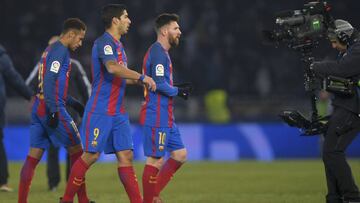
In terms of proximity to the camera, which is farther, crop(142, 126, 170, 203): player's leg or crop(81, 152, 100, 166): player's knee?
crop(142, 126, 170, 203): player's leg

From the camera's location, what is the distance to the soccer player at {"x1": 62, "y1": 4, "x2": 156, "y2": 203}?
856 centimetres

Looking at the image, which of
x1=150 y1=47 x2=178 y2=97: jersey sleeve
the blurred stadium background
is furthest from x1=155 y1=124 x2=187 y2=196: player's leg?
the blurred stadium background

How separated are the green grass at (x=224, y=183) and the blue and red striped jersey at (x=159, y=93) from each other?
1.83 m

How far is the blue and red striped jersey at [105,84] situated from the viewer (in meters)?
8.62

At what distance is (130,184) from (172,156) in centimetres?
119

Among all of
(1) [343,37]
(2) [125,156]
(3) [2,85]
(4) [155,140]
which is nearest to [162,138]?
(4) [155,140]

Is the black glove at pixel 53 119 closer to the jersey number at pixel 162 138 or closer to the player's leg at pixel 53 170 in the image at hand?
the jersey number at pixel 162 138

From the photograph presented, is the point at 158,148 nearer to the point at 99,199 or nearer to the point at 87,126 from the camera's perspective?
the point at 87,126

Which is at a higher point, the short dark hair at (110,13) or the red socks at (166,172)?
the short dark hair at (110,13)

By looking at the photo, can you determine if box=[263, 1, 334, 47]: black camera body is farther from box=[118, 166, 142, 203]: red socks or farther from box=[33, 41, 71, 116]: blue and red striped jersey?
box=[33, 41, 71, 116]: blue and red striped jersey

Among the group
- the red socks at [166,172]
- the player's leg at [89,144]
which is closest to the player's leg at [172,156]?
the red socks at [166,172]

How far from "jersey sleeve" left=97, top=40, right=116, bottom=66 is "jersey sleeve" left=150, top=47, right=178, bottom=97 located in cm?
72

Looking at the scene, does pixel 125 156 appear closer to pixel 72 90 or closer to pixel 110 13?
pixel 110 13

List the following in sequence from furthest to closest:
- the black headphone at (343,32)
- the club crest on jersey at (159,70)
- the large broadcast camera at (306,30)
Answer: the club crest on jersey at (159,70)
the black headphone at (343,32)
the large broadcast camera at (306,30)
